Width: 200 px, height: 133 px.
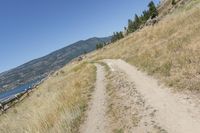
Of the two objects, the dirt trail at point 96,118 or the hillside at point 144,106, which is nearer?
the hillside at point 144,106

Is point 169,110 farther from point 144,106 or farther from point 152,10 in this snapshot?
point 152,10

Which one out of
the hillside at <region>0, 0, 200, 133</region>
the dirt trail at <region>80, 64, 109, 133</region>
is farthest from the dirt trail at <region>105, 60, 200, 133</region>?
the dirt trail at <region>80, 64, 109, 133</region>

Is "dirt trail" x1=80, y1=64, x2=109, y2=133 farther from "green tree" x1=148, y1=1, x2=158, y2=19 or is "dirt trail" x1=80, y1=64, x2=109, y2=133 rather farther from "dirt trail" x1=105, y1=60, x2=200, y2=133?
"green tree" x1=148, y1=1, x2=158, y2=19

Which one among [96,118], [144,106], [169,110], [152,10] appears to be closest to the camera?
[169,110]

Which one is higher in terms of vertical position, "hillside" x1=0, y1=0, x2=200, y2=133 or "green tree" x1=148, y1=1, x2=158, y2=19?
"green tree" x1=148, y1=1, x2=158, y2=19

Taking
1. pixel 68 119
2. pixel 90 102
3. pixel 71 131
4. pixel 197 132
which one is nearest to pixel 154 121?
pixel 197 132

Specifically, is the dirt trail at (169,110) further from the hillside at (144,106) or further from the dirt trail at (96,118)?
the dirt trail at (96,118)

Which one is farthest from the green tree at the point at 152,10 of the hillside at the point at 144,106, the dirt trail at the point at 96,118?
the dirt trail at the point at 96,118

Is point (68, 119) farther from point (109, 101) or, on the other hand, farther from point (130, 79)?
point (130, 79)

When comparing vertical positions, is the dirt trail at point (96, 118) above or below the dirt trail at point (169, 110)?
below

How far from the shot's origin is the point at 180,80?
46.0 feet

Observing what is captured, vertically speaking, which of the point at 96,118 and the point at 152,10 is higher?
the point at 152,10

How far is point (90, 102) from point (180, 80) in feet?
17.5

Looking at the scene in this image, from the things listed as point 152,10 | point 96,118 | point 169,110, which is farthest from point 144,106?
point 152,10
